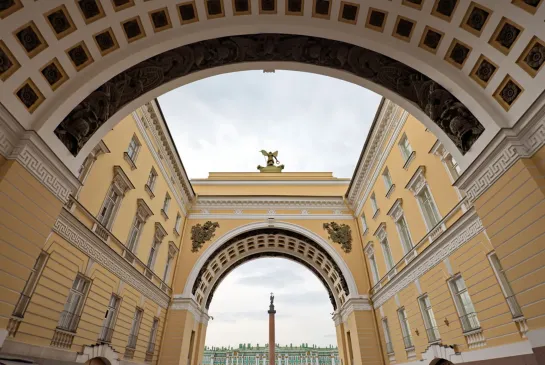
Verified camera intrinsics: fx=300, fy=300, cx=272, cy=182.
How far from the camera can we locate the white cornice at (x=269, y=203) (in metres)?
25.0

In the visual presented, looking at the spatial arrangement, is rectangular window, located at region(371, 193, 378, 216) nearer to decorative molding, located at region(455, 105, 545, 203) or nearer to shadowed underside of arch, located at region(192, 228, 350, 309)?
shadowed underside of arch, located at region(192, 228, 350, 309)

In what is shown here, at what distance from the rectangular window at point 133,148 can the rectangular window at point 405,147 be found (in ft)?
45.7

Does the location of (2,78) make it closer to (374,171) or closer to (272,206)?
(374,171)

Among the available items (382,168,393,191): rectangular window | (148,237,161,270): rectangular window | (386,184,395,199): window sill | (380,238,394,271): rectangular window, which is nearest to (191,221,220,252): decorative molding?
(148,237,161,270): rectangular window

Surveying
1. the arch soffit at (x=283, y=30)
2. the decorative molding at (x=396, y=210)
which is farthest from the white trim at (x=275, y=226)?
the arch soffit at (x=283, y=30)

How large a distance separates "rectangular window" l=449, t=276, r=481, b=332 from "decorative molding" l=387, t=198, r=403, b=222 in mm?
4741

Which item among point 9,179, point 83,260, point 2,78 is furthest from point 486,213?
point 83,260

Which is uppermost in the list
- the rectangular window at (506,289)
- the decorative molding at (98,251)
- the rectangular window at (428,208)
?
the rectangular window at (428,208)

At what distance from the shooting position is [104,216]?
42.3ft

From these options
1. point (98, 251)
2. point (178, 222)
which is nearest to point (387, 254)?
point (178, 222)

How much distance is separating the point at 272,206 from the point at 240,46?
17483mm

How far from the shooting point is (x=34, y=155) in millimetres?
6523

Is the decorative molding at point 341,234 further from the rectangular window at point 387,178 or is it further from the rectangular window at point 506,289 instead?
the rectangular window at point 506,289

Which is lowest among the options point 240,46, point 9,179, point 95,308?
point 95,308
